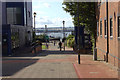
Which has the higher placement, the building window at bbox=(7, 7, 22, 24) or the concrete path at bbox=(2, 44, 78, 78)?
the building window at bbox=(7, 7, 22, 24)

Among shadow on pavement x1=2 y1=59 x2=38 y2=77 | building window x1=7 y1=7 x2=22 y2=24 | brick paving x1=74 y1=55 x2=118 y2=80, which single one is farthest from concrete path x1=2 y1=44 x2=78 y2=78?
building window x1=7 y1=7 x2=22 y2=24

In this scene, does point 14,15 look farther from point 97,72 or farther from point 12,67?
point 97,72

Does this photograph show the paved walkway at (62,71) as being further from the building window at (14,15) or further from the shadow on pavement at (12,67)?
the building window at (14,15)

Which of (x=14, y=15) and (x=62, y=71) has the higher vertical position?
(x=14, y=15)

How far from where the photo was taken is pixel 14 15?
48219 millimetres

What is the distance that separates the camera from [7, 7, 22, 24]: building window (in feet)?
157

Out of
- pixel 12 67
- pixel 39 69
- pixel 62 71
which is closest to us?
pixel 62 71

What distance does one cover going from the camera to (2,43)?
1293 inches

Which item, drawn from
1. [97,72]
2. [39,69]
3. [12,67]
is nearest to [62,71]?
[39,69]

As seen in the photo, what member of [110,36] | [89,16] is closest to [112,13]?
[110,36]

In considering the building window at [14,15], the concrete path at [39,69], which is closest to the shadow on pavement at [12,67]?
the concrete path at [39,69]

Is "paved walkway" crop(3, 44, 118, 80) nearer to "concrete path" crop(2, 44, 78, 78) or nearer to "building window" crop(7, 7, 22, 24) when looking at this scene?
"concrete path" crop(2, 44, 78, 78)

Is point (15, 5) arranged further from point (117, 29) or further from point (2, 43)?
point (117, 29)

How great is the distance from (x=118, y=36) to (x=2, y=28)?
1971cm
